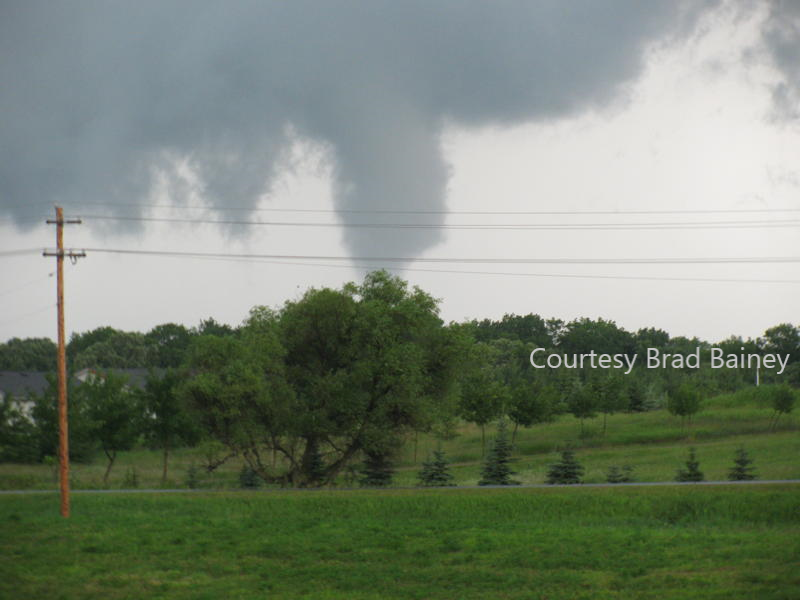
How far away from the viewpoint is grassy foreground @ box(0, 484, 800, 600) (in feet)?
61.6

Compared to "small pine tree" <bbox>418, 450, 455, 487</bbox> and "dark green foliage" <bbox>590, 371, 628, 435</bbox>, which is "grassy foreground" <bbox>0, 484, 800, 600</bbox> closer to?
"small pine tree" <bbox>418, 450, 455, 487</bbox>

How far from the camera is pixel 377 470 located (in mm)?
41062

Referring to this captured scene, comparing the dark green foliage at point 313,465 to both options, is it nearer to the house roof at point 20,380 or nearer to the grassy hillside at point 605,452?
the grassy hillside at point 605,452

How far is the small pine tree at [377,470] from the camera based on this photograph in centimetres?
4034

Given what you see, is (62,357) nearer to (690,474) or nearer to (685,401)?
(690,474)

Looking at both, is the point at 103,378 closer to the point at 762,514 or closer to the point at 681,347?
the point at 762,514

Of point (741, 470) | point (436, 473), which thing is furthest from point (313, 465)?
point (741, 470)

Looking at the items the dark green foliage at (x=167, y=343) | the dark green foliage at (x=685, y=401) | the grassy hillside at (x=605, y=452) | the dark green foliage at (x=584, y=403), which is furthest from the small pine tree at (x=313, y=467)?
the dark green foliage at (x=167, y=343)

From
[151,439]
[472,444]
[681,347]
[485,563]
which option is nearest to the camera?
[485,563]

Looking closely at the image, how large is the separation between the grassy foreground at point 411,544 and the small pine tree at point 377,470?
8.26m

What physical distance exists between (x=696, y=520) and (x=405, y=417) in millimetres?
17059

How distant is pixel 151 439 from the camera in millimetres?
48188

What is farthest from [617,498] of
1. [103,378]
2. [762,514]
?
[103,378]

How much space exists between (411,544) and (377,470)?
17.7 metres
